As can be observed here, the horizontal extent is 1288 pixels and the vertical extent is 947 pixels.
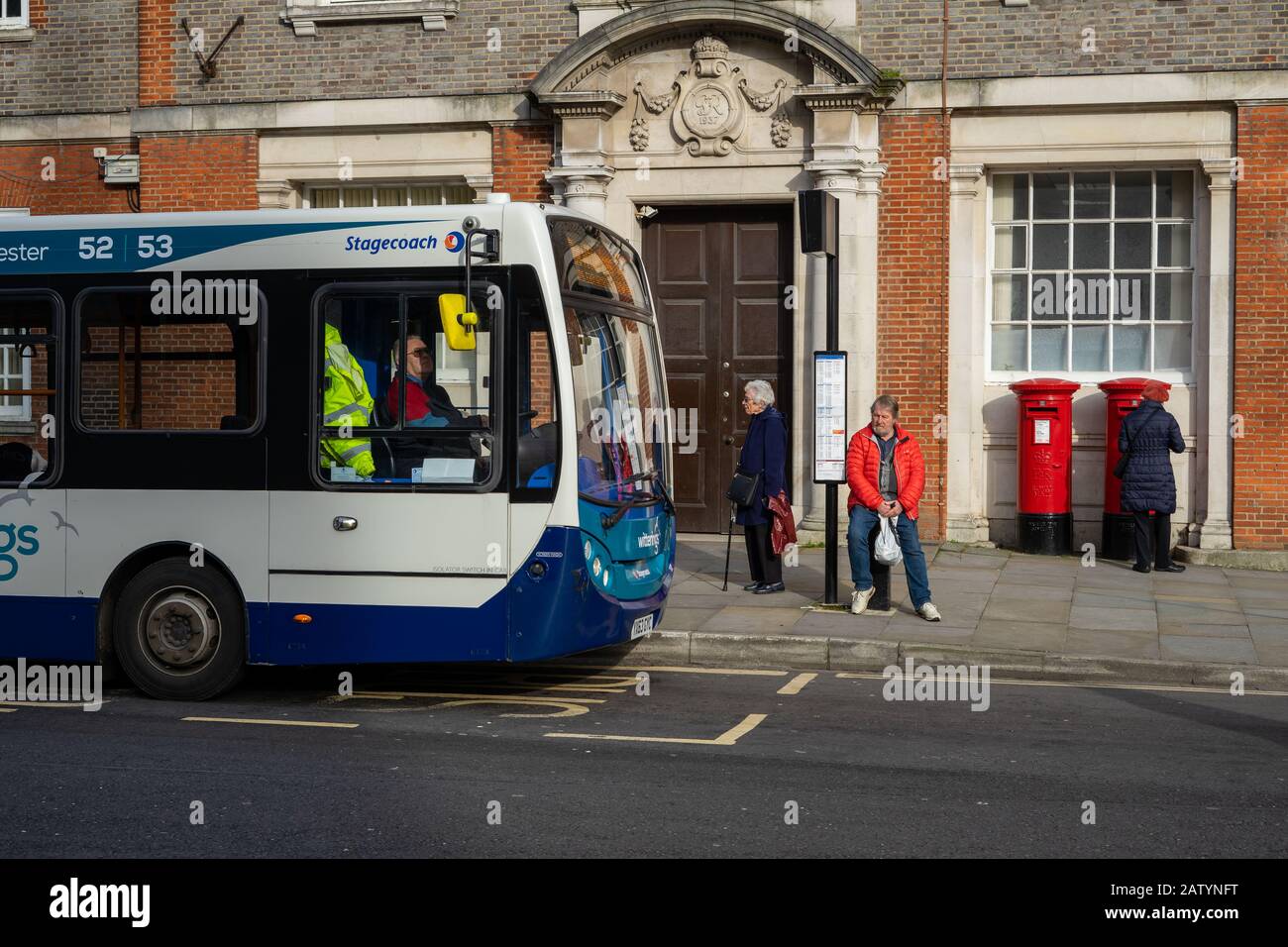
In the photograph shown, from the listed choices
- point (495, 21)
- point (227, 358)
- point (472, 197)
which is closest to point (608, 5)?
point (495, 21)

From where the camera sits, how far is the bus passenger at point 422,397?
8.38 m

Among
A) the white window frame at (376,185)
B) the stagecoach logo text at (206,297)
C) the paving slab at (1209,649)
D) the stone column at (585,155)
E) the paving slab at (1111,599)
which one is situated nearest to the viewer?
the stagecoach logo text at (206,297)

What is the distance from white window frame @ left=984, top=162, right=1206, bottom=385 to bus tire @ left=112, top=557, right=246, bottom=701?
9203mm

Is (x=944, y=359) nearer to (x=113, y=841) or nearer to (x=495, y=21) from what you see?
(x=495, y=21)

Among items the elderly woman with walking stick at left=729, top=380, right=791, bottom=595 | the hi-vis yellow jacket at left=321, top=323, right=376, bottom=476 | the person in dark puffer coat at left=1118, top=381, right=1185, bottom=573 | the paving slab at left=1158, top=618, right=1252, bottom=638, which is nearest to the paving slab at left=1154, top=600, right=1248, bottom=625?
the paving slab at left=1158, top=618, right=1252, bottom=638

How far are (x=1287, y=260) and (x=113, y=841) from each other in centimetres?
1225

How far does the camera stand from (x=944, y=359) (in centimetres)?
1515

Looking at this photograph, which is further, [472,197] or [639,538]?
[472,197]

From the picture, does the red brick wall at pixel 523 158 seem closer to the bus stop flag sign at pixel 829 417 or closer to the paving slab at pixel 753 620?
the bus stop flag sign at pixel 829 417

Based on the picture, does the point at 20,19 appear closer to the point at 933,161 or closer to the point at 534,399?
the point at 933,161

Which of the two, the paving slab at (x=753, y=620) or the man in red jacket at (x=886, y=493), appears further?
the man in red jacket at (x=886, y=493)

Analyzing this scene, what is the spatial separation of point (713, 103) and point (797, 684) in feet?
25.3

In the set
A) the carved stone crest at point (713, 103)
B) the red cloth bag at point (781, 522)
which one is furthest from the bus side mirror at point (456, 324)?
the carved stone crest at point (713, 103)
